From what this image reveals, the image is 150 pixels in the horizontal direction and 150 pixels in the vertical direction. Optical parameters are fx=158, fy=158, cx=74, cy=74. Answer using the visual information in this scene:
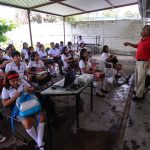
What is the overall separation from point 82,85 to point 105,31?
945 centimetres

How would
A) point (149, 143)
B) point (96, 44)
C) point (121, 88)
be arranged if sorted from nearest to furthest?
1. point (149, 143)
2. point (121, 88)
3. point (96, 44)

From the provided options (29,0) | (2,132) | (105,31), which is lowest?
(2,132)

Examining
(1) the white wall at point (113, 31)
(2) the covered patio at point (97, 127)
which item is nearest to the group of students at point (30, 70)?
(2) the covered patio at point (97, 127)

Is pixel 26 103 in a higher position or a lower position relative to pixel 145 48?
lower

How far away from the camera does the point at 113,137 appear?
7.91 feet

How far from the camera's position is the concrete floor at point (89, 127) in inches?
89.7

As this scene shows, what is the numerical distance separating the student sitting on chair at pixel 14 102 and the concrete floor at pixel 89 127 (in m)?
0.33

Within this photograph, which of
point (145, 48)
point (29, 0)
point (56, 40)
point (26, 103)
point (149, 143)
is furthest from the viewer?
point (56, 40)

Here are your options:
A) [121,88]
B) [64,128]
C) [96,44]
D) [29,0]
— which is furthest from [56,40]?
[64,128]

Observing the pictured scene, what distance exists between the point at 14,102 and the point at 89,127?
4.20 ft

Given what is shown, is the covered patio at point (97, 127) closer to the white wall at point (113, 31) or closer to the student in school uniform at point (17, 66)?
the student in school uniform at point (17, 66)

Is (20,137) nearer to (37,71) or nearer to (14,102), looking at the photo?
(14,102)

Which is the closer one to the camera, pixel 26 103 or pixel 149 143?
pixel 26 103

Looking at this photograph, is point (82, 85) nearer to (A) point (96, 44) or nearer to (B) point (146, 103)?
(B) point (146, 103)
